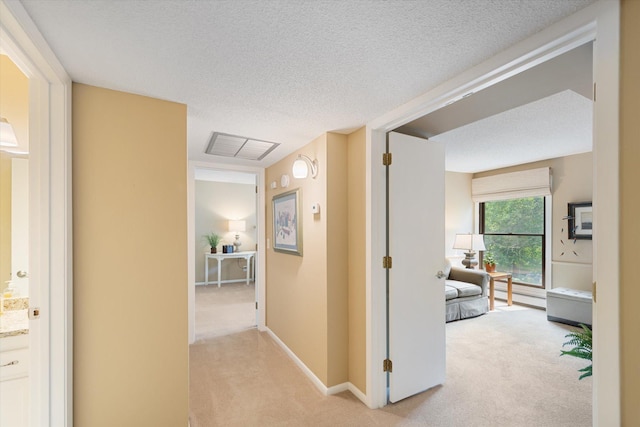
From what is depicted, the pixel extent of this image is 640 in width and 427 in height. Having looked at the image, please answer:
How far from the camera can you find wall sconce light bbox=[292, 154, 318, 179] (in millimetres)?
2611

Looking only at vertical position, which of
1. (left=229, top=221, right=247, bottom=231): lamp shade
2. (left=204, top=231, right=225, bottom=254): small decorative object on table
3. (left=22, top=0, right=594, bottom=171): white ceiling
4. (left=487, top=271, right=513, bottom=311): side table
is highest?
(left=22, top=0, right=594, bottom=171): white ceiling

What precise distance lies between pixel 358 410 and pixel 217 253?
17.8ft

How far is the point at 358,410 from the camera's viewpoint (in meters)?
2.23

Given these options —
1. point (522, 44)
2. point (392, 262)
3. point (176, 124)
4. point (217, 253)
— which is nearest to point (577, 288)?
point (392, 262)

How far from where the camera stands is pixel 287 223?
3236 millimetres

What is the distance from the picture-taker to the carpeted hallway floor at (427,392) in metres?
2.12

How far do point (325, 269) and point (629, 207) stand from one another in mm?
1859

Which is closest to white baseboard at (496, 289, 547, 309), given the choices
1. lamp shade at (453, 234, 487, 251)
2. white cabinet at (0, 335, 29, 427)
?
lamp shade at (453, 234, 487, 251)

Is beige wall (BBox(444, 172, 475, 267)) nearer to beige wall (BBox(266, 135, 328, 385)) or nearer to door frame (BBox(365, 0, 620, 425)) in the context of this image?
beige wall (BBox(266, 135, 328, 385))

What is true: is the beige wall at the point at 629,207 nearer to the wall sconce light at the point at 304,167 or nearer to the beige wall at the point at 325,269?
the beige wall at the point at 325,269

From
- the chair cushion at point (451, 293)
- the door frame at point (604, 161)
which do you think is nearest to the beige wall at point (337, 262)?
the door frame at point (604, 161)

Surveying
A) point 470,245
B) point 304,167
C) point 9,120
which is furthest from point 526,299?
point 9,120

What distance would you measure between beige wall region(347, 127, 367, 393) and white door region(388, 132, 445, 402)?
213 mm

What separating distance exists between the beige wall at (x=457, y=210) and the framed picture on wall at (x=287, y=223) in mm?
3519
